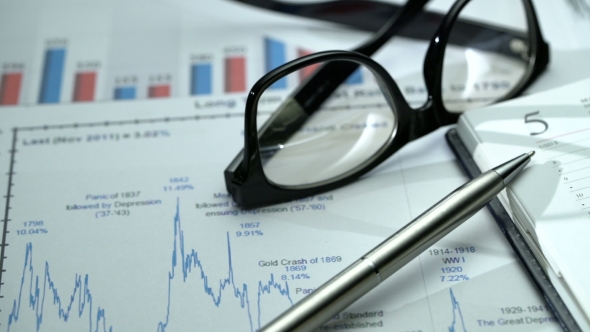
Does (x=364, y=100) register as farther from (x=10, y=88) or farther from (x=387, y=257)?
(x=10, y=88)

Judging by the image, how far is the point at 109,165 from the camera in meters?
0.60

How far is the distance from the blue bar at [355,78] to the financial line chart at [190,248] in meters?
0.11

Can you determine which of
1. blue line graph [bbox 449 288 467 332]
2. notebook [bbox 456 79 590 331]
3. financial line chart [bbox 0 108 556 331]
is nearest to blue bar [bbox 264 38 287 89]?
financial line chart [bbox 0 108 556 331]

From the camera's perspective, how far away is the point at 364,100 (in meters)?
0.64

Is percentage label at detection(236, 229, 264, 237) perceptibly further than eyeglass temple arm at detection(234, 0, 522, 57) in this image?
No

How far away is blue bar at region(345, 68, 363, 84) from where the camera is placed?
660 mm

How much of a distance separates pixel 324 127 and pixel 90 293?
271 mm

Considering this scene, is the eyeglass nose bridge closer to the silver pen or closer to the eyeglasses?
the eyeglasses

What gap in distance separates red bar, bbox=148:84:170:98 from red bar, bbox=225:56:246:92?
0.22ft

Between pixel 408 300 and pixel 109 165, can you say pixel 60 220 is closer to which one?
pixel 109 165

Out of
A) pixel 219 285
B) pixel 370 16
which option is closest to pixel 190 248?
pixel 219 285

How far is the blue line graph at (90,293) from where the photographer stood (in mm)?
486

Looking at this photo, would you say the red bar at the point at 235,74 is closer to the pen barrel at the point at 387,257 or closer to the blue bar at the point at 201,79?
the blue bar at the point at 201,79

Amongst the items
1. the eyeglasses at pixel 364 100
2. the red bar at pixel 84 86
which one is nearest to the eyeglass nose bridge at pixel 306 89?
the eyeglasses at pixel 364 100
